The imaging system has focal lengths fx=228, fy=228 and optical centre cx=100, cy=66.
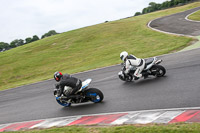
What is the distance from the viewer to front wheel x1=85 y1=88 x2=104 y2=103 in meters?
10.2

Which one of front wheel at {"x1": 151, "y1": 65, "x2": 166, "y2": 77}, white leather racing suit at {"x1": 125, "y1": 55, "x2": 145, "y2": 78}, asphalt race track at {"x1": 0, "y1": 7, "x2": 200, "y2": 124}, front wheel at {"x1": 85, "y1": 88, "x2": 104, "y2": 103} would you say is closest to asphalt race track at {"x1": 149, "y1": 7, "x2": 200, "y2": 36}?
asphalt race track at {"x1": 0, "y1": 7, "x2": 200, "y2": 124}

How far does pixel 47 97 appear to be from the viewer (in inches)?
552

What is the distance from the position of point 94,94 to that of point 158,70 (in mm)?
3881

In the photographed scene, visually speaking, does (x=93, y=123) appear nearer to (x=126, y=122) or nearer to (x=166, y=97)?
(x=126, y=122)

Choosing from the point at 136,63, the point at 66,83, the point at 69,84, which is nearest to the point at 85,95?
the point at 69,84

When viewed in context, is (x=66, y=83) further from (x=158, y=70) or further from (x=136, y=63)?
(x=158, y=70)

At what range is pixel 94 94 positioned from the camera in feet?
33.7

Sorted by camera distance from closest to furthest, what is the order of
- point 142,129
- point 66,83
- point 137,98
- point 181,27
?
point 142,129, point 137,98, point 66,83, point 181,27

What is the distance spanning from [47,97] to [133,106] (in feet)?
22.9

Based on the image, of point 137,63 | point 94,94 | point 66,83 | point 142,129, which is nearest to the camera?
point 142,129

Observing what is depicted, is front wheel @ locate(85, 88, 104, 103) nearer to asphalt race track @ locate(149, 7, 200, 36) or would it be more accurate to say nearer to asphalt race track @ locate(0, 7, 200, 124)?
asphalt race track @ locate(0, 7, 200, 124)

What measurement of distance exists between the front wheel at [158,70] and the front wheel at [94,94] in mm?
3456

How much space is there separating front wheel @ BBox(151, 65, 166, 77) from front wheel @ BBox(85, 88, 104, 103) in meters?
3.46

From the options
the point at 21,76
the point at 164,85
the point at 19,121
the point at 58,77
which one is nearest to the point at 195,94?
the point at 164,85
